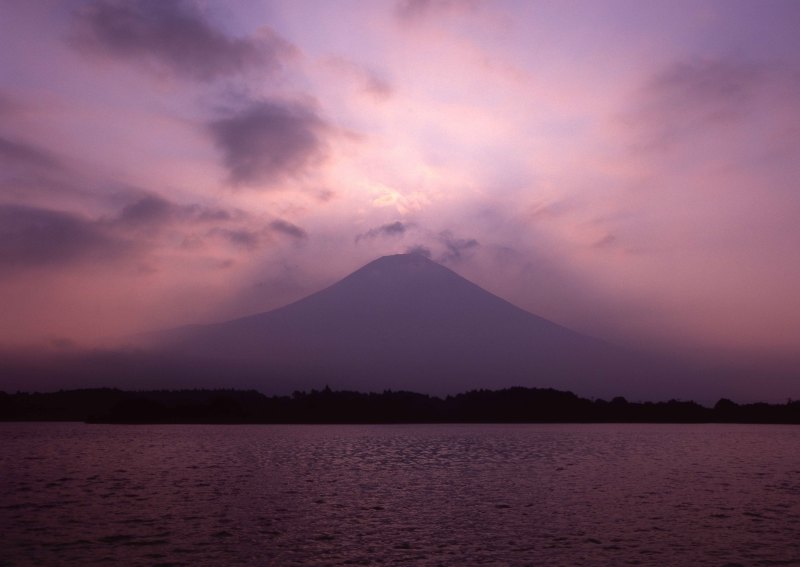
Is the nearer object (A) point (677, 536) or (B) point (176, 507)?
(A) point (677, 536)

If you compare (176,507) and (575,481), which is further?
(575,481)

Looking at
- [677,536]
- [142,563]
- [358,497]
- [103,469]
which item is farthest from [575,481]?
[103,469]

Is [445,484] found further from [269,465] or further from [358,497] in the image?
[269,465]

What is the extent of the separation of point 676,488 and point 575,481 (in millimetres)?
6557

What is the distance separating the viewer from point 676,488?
43.5 metres

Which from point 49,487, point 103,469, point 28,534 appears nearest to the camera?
Result: point 28,534

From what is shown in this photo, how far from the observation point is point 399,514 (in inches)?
1281

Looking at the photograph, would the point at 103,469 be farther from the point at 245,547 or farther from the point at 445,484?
the point at 245,547

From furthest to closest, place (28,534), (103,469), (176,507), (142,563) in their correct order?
(103,469) → (176,507) → (28,534) → (142,563)

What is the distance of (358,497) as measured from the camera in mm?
38656

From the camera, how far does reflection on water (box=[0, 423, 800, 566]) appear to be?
24047 mm

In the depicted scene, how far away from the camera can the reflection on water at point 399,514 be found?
78.9 feet

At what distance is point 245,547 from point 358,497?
46.1 ft

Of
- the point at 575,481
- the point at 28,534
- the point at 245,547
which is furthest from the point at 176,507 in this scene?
the point at 575,481
